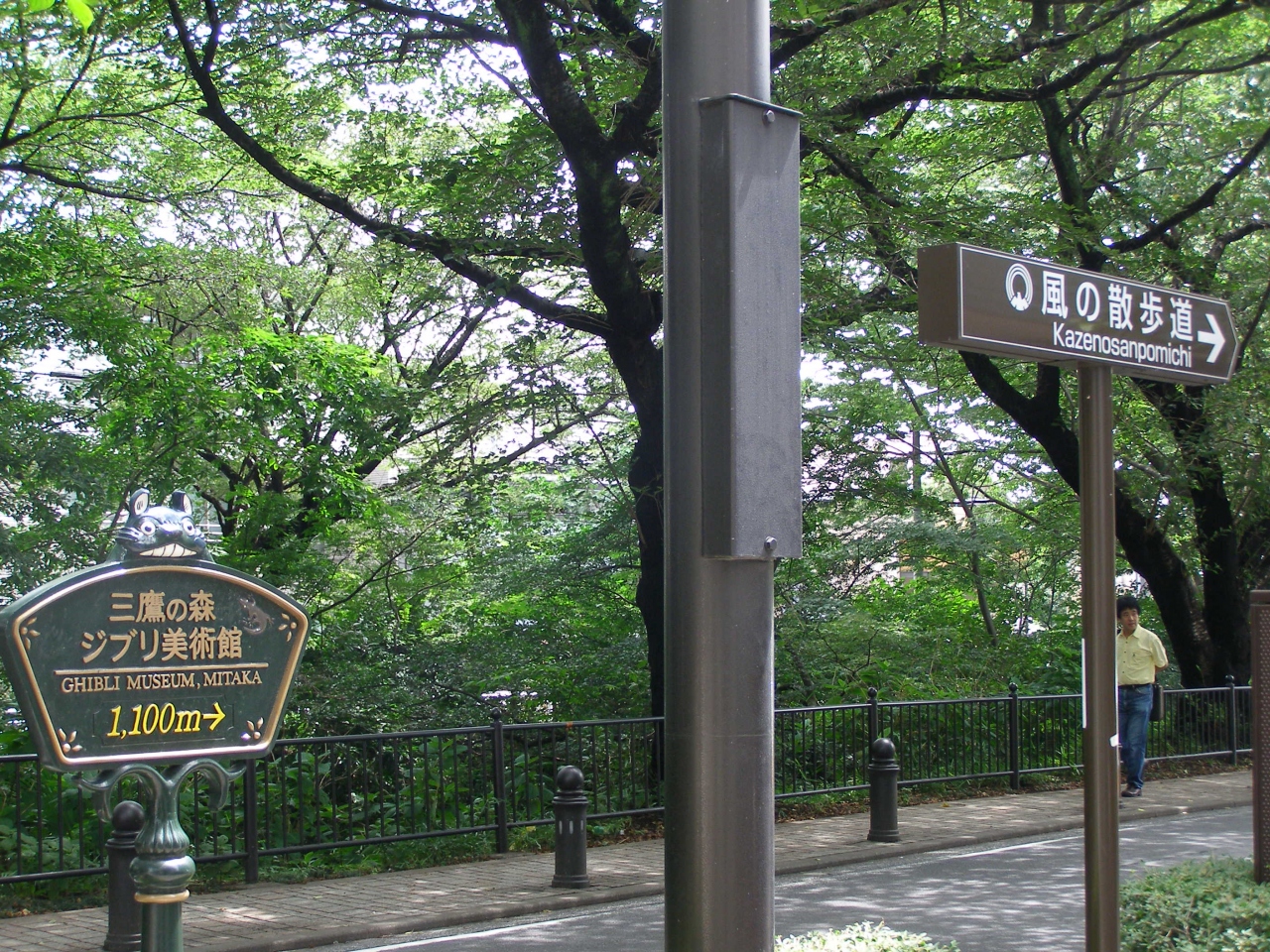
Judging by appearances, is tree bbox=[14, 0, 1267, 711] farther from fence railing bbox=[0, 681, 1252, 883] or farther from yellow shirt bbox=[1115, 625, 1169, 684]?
yellow shirt bbox=[1115, 625, 1169, 684]

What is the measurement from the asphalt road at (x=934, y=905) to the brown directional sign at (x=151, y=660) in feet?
13.9

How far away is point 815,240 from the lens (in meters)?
13.8

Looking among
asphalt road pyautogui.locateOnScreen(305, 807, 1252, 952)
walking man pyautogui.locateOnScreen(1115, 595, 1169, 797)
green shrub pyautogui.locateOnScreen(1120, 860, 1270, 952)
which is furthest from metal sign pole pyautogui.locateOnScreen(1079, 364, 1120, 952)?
walking man pyautogui.locateOnScreen(1115, 595, 1169, 797)

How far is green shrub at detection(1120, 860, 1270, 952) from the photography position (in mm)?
5293

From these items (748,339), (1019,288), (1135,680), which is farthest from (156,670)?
(1135,680)

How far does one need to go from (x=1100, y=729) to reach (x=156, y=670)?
3027 millimetres

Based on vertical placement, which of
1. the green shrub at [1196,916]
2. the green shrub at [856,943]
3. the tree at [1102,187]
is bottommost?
the green shrub at [1196,916]

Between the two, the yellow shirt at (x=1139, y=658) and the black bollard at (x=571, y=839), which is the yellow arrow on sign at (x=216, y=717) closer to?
the black bollard at (x=571, y=839)

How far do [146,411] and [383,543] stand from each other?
4917 millimetres

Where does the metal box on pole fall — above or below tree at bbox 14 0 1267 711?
below

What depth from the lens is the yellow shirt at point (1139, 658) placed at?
13445mm

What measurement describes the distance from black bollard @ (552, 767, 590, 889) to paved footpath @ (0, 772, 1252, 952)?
120mm

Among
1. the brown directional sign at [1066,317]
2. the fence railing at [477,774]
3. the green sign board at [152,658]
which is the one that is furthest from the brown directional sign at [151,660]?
the fence railing at [477,774]

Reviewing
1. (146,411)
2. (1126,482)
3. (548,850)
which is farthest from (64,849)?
(1126,482)
